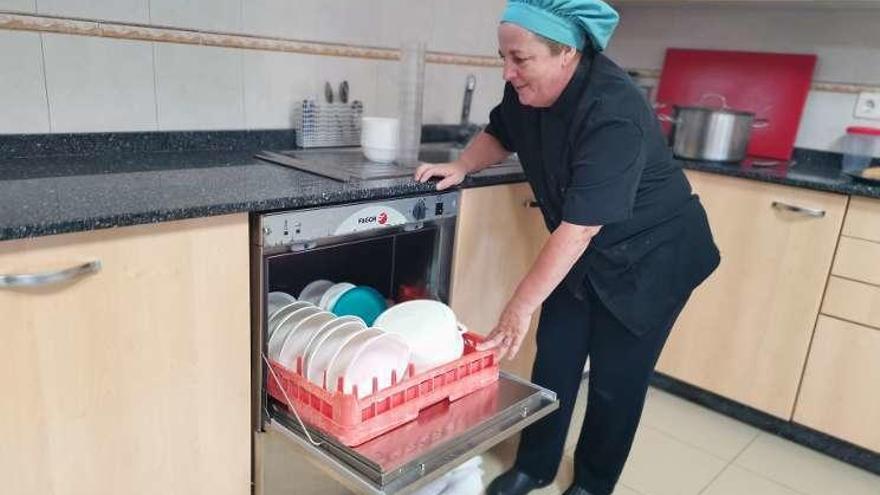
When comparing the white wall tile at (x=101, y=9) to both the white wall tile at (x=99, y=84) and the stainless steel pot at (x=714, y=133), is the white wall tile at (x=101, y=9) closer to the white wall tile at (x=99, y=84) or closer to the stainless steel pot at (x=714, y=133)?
the white wall tile at (x=99, y=84)

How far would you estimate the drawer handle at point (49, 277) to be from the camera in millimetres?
934

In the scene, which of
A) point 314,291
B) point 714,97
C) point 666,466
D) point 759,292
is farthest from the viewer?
point 714,97

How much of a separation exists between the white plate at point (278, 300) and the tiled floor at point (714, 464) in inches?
33.2

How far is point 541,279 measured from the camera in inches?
52.0

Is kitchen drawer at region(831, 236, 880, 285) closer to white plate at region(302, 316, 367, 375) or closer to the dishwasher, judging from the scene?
the dishwasher

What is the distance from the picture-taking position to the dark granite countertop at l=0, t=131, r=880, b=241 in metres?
1.01

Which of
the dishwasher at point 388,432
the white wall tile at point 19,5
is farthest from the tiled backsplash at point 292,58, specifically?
the dishwasher at point 388,432

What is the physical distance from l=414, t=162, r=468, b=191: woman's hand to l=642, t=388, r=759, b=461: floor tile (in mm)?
1234

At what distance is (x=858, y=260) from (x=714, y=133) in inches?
24.0

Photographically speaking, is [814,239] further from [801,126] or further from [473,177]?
[473,177]

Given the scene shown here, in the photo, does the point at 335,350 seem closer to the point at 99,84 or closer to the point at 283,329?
the point at 283,329

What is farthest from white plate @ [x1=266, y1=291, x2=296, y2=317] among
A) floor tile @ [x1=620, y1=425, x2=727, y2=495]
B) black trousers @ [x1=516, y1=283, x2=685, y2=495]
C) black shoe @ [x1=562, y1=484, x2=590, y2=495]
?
floor tile @ [x1=620, y1=425, x2=727, y2=495]

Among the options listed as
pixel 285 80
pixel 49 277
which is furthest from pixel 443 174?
pixel 49 277

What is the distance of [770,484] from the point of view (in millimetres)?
1963
